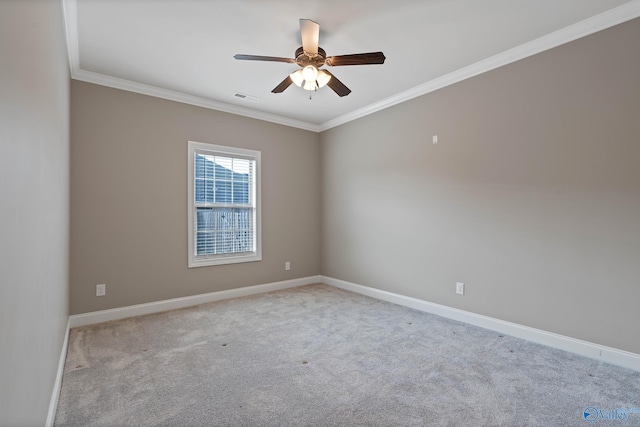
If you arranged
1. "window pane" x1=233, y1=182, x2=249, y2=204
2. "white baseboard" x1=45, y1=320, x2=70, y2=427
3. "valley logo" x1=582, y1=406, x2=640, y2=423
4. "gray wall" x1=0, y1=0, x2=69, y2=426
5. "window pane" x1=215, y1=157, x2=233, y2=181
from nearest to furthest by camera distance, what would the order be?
1. "gray wall" x1=0, y1=0, x2=69, y2=426
2. "white baseboard" x1=45, y1=320, x2=70, y2=427
3. "valley logo" x1=582, y1=406, x2=640, y2=423
4. "window pane" x1=215, y1=157, x2=233, y2=181
5. "window pane" x1=233, y1=182, x2=249, y2=204

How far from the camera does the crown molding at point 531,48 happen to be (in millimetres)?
2420

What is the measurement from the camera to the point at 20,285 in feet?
3.65

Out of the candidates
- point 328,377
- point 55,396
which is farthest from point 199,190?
point 328,377

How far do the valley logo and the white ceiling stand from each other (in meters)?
2.79

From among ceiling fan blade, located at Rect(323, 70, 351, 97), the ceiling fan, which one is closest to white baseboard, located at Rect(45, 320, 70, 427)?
the ceiling fan

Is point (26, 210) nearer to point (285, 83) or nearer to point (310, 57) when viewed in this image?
point (310, 57)

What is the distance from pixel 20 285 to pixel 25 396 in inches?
16.4

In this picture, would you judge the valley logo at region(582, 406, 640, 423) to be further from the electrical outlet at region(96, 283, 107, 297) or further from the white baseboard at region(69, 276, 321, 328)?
the electrical outlet at region(96, 283, 107, 297)

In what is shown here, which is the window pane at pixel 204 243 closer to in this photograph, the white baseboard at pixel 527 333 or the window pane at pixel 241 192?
the window pane at pixel 241 192

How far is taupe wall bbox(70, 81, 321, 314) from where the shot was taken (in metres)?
3.38

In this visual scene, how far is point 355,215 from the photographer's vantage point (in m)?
4.80

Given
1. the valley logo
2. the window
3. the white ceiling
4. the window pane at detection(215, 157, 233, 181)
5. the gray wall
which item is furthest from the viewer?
the window pane at detection(215, 157, 233, 181)

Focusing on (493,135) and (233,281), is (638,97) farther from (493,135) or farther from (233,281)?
(233,281)

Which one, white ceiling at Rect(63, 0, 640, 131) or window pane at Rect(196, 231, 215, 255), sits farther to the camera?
window pane at Rect(196, 231, 215, 255)
